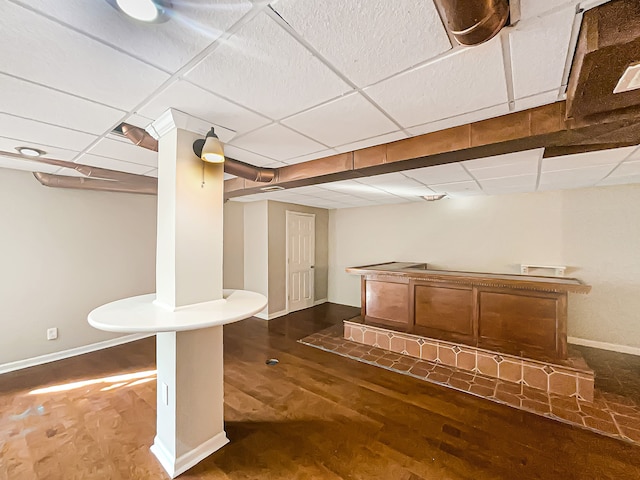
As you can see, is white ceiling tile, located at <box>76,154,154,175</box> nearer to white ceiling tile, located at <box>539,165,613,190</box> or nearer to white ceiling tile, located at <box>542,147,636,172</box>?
white ceiling tile, located at <box>542,147,636,172</box>

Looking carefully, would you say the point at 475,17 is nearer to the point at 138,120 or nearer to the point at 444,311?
the point at 138,120

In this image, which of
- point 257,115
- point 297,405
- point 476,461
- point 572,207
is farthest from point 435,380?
point 572,207

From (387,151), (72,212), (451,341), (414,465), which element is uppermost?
(387,151)

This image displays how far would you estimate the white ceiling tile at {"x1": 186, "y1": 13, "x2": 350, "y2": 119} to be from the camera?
117 centimetres

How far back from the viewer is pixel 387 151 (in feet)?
7.88

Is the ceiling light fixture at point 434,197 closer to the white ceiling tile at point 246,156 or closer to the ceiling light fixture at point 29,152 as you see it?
the white ceiling tile at point 246,156

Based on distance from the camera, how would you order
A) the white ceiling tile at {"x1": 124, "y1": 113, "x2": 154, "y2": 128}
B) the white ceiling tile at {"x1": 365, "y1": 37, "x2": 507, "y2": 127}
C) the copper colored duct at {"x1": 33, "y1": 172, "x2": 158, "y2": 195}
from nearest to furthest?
the white ceiling tile at {"x1": 365, "y1": 37, "x2": 507, "y2": 127} → the white ceiling tile at {"x1": 124, "y1": 113, "x2": 154, "y2": 128} → the copper colored duct at {"x1": 33, "y1": 172, "x2": 158, "y2": 195}

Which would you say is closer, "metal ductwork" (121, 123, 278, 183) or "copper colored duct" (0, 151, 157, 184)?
"metal ductwork" (121, 123, 278, 183)

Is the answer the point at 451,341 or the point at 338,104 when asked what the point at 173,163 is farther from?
the point at 451,341

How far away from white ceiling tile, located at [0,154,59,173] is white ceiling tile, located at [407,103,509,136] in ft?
12.4

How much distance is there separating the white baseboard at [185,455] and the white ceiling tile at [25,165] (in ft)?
9.99

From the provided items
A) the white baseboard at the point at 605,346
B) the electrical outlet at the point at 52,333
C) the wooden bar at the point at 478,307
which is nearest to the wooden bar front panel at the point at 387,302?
the wooden bar at the point at 478,307

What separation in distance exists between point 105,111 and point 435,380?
3684 mm

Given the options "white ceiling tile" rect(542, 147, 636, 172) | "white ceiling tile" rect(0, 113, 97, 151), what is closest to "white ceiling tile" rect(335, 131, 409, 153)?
"white ceiling tile" rect(542, 147, 636, 172)
